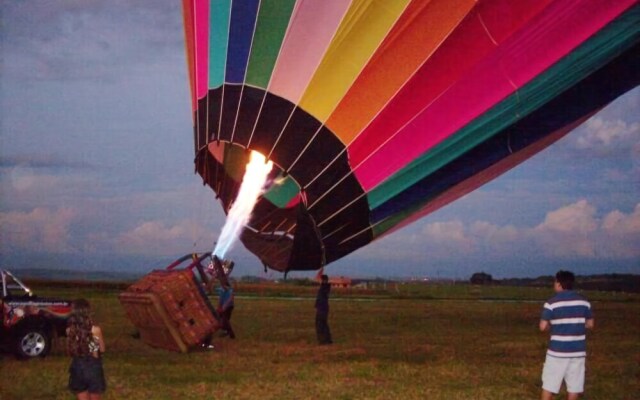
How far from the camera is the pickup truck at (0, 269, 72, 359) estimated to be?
36.1 feet

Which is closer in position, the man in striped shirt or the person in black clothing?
the man in striped shirt

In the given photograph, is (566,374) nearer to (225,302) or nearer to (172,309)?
(172,309)

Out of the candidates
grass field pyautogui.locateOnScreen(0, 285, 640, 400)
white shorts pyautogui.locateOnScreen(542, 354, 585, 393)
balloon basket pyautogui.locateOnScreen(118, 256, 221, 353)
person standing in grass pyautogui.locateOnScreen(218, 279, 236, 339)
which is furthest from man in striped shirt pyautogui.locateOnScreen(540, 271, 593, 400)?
person standing in grass pyautogui.locateOnScreen(218, 279, 236, 339)

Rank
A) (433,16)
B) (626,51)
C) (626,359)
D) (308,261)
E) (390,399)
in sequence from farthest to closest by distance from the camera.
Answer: (626,359)
(308,261)
(626,51)
(433,16)
(390,399)

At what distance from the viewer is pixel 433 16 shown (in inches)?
352

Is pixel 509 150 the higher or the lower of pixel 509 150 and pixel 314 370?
the higher

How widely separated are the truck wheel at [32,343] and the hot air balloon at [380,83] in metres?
3.24

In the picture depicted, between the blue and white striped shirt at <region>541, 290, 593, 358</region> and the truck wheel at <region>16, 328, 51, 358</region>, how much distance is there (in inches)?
264

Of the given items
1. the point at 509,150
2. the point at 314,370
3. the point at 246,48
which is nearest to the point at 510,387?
the point at 314,370

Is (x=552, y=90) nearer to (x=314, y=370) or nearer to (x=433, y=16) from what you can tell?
(x=433, y=16)

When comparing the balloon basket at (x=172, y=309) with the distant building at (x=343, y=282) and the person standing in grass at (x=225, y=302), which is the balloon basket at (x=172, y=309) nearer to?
the person standing in grass at (x=225, y=302)

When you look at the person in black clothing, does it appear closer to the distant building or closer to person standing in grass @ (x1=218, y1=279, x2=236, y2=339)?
person standing in grass @ (x1=218, y1=279, x2=236, y2=339)

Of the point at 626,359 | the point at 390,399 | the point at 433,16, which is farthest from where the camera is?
the point at 626,359

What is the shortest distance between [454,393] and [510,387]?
78 centimetres
